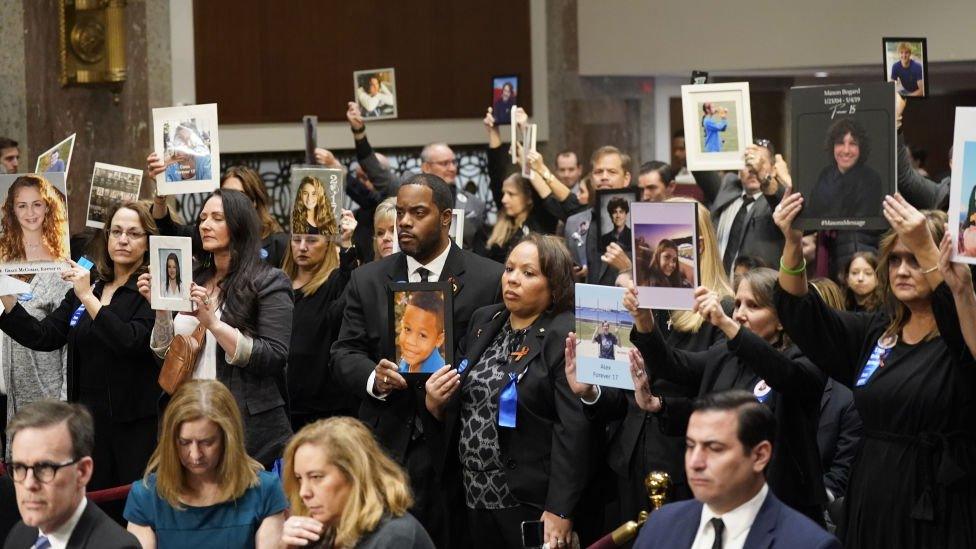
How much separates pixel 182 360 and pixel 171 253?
0.43 m

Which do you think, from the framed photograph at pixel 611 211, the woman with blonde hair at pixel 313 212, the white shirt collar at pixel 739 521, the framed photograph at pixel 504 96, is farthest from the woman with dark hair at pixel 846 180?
the framed photograph at pixel 504 96

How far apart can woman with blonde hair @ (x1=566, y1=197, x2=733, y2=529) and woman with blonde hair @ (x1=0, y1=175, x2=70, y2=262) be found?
244cm

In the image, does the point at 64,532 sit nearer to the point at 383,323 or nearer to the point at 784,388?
the point at 383,323

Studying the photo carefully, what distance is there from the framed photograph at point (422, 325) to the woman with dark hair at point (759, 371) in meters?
0.70

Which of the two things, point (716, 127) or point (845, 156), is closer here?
point (845, 156)

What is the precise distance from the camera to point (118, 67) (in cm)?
1057

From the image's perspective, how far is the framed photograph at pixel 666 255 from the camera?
507cm

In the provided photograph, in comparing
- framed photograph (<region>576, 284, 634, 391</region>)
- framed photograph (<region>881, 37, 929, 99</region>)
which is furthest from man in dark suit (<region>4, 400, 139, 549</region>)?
framed photograph (<region>881, 37, 929, 99</region>)

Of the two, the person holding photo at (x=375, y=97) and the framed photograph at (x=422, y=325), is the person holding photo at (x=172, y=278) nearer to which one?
the framed photograph at (x=422, y=325)

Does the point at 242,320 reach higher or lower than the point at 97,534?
higher

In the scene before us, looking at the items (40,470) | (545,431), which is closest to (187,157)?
(545,431)

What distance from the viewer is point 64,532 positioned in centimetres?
423

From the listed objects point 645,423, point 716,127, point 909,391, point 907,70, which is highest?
point 907,70

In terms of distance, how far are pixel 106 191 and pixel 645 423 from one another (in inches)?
118
